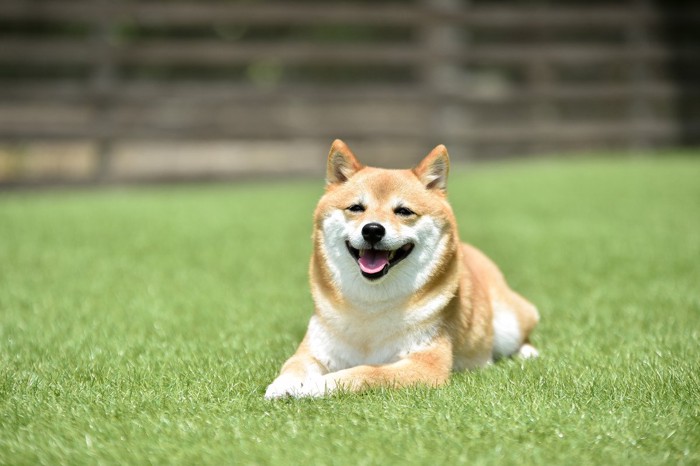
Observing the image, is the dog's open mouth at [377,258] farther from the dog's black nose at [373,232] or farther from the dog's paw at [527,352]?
the dog's paw at [527,352]

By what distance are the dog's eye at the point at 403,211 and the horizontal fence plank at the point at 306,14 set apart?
7.95 m

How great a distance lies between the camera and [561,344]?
13.3ft

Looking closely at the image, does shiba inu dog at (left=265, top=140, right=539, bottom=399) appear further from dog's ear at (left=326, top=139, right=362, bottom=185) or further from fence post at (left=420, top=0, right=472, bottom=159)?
fence post at (left=420, top=0, right=472, bottom=159)

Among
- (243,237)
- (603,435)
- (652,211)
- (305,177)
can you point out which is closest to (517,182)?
(652,211)

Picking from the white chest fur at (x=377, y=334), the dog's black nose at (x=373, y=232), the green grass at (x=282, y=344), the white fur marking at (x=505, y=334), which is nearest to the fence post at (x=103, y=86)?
the green grass at (x=282, y=344)

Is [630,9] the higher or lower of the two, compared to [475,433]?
higher

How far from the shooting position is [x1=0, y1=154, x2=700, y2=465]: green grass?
2.64 m

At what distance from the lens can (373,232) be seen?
3225 mm

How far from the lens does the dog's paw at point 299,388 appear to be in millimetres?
3096

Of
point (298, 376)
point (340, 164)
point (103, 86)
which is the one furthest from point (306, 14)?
point (298, 376)

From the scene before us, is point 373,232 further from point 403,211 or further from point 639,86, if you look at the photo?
point 639,86

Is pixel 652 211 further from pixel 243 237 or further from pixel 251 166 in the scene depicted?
pixel 251 166

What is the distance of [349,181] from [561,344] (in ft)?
4.30

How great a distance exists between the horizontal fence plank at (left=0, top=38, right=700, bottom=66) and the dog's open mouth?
311 inches
